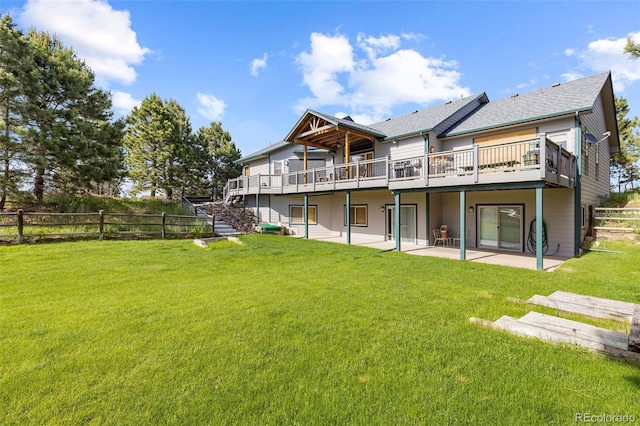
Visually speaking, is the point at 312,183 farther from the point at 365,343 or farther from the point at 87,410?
the point at 87,410

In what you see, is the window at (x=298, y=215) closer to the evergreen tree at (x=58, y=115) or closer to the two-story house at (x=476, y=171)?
the two-story house at (x=476, y=171)

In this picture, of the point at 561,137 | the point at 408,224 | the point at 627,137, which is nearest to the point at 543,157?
the point at 561,137

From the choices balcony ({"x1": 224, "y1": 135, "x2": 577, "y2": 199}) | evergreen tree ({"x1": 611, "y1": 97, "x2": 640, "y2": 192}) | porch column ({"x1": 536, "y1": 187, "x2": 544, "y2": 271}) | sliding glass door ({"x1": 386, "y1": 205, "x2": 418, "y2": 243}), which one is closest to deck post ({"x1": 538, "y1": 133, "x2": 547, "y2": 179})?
balcony ({"x1": 224, "y1": 135, "x2": 577, "y2": 199})

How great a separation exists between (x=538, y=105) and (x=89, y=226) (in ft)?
63.2

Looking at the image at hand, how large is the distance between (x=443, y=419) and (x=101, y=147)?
18.6 metres

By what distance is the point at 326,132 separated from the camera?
49.0 ft

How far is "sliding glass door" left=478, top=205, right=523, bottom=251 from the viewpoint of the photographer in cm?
1144

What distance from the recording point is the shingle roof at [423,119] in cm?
1356

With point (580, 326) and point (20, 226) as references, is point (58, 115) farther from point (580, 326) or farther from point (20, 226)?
point (580, 326)

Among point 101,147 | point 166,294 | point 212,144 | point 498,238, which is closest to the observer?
point 166,294

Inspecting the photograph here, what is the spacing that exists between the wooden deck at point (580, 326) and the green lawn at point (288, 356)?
16 centimetres

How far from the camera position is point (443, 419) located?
222cm

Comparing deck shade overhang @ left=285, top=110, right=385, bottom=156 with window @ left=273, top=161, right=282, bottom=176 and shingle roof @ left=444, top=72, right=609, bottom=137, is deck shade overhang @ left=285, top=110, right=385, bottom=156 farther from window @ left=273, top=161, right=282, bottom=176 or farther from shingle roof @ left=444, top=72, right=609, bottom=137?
shingle roof @ left=444, top=72, right=609, bottom=137

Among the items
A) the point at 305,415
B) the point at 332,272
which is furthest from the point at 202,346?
the point at 332,272
